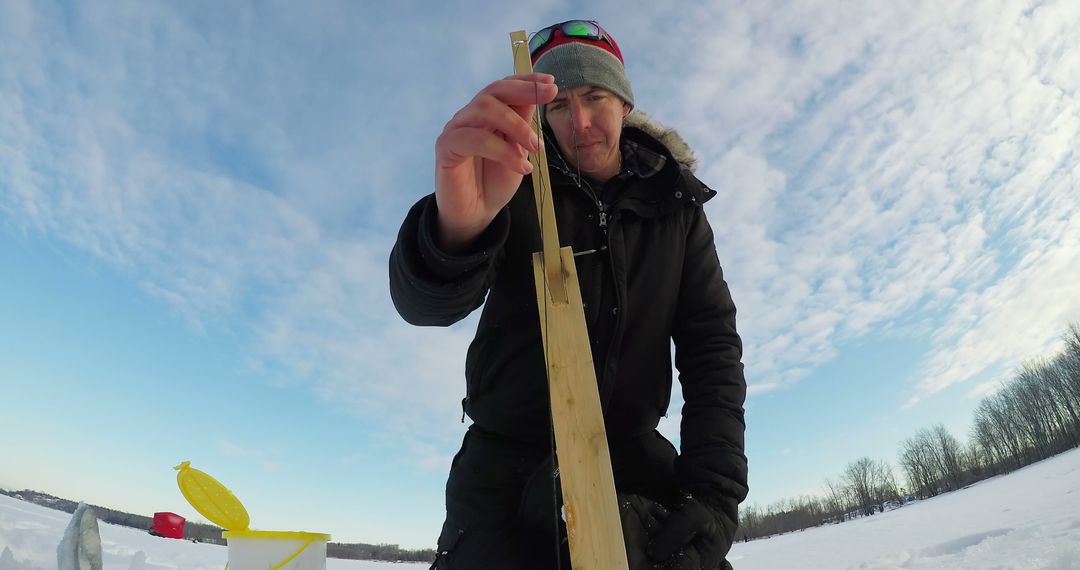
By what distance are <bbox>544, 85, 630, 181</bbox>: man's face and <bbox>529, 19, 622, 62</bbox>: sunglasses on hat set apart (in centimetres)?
33

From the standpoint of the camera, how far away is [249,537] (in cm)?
179

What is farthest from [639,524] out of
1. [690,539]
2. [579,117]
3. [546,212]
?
[579,117]

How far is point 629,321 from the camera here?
1.89 m

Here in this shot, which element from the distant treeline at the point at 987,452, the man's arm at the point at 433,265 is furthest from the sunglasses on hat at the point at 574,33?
the distant treeline at the point at 987,452

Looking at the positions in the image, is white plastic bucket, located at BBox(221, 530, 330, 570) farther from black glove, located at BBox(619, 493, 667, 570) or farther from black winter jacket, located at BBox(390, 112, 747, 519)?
black glove, located at BBox(619, 493, 667, 570)

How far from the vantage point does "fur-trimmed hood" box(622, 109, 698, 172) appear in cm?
226

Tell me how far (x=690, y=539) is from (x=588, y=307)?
766mm

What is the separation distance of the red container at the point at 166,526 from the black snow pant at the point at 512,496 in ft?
4.26

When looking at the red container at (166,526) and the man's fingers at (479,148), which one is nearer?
the man's fingers at (479,148)

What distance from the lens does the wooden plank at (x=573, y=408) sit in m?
1.28

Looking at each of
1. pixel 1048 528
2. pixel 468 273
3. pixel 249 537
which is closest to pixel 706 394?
pixel 468 273

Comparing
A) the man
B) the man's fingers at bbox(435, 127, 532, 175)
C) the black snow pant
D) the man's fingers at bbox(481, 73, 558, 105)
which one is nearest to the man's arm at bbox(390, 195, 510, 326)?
the man

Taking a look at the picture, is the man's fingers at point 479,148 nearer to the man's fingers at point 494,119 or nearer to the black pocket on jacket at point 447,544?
the man's fingers at point 494,119

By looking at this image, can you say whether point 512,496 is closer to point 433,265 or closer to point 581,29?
point 433,265
